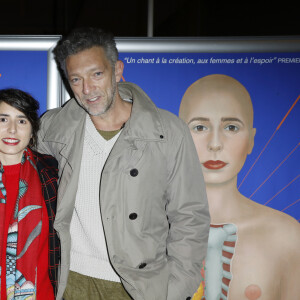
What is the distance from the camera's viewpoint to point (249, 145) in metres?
1.92

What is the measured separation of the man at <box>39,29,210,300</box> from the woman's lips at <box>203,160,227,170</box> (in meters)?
0.27

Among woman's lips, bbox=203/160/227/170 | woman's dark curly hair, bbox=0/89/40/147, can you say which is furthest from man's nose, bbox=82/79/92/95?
woman's lips, bbox=203/160/227/170

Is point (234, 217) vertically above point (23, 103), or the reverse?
point (23, 103)

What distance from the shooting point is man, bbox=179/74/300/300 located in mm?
1907

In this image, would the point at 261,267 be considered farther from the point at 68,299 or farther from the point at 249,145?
the point at 68,299

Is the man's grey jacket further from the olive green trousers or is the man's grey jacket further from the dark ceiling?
the dark ceiling

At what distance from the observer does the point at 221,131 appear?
1911mm

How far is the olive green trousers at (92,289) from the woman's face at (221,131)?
0.87 metres

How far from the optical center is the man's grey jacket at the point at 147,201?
1.55 metres

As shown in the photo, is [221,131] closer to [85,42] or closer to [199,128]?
[199,128]

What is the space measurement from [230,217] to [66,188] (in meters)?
1.04

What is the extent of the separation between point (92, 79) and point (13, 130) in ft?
1.68

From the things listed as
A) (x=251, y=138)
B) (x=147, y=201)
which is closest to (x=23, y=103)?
(x=147, y=201)

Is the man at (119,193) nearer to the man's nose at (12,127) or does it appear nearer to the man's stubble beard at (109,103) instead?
the man's stubble beard at (109,103)
